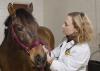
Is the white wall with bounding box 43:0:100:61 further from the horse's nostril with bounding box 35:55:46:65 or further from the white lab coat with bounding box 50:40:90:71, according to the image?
the horse's nostril with bounding box 35:55:46:65

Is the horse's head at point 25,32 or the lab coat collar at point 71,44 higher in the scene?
the horse's head at point 25,32

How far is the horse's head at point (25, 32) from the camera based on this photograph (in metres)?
1.24

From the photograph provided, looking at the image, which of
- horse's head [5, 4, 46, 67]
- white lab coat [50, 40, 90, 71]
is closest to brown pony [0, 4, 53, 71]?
horse's head [5, 4, 46, 67]

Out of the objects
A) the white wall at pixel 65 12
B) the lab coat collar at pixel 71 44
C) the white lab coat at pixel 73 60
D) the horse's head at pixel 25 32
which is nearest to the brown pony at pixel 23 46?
the horse's head at pixel 25 32

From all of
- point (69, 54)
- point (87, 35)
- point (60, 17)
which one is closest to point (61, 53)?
point (69, 54)

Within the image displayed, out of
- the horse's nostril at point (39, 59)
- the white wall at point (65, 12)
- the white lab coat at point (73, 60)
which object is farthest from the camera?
the white wall at point (65, 12)

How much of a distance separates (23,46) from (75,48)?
17.0 inches

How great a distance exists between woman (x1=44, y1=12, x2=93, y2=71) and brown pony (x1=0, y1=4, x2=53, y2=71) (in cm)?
23

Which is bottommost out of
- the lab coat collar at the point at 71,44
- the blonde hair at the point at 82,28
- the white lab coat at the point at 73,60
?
the white lab coat at the point at 73,60

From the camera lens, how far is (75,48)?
60.7 inches

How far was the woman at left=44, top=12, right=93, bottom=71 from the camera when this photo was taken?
1.52 meters

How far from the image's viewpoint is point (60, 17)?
325 cm

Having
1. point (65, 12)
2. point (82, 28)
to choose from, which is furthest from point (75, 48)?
point (65, 12)

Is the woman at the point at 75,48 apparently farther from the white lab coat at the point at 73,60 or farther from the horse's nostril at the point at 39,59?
the horse's nostril at the point at 39,59
